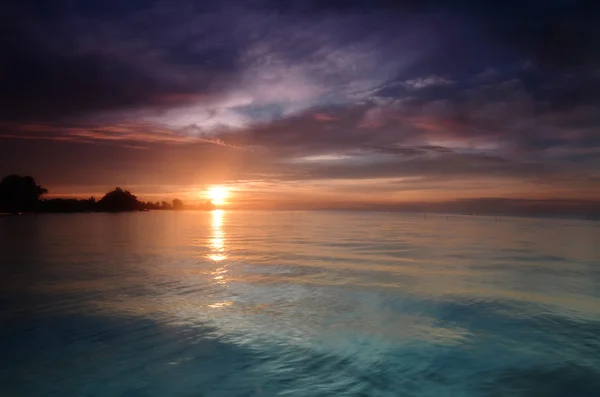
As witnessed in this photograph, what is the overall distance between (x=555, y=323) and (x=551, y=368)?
593 cm

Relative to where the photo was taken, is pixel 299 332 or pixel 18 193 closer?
pixel 299 332

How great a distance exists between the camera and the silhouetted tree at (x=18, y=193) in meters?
172

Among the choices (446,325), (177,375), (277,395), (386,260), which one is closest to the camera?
(277,395)

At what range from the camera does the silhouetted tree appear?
172375 mm

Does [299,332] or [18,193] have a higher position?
[18,193]

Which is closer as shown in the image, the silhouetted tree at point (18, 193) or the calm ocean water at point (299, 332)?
the calm ocean water at point (299, 332)

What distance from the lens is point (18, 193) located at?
177 metres

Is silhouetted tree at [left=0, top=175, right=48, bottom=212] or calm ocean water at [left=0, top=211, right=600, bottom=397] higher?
silhouetted tree at [left=0, top=175, right=48, bottom=212]

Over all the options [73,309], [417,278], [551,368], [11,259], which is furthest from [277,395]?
[11,259]

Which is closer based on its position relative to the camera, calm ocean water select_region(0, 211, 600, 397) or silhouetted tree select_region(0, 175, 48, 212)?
calm ocean water select_region(0, 211, 600, 397)

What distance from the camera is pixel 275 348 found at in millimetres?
13453

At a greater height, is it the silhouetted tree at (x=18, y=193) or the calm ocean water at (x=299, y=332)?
the silhouetted tree at (x=18, y=193)

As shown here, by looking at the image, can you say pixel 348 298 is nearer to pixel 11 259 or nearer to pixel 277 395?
pixel 277 395

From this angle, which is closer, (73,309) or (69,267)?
(73,309)
